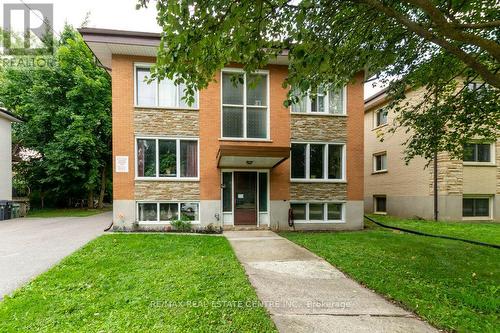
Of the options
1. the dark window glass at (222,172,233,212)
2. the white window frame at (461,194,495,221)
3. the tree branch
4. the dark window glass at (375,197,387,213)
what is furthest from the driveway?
the white window frame at (461,194,495,221)

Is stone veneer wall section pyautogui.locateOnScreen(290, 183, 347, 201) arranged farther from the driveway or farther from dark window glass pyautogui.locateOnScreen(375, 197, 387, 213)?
dark window glass pyautogui.locateOnScreen(375, 197, 387, 213)

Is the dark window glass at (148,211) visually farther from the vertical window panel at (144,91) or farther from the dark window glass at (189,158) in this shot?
the vertical window panel at (144,91)

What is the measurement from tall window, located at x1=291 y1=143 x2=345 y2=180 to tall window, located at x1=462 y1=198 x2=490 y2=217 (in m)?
8.01

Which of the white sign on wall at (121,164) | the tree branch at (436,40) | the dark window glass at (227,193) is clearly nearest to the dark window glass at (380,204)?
the dark window glass at (227,193)

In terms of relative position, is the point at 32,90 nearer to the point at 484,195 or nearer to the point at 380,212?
the point at 380,212

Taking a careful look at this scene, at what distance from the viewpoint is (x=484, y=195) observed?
47.5ft

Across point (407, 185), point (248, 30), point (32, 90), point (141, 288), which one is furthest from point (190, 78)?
point (32, 90)

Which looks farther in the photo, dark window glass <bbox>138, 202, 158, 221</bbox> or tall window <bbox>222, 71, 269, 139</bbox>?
tall window <bbox>222, 71, 269, 139</bbox>

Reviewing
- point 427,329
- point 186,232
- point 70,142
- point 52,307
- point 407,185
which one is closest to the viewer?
point 427,329

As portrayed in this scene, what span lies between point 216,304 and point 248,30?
4.03 m

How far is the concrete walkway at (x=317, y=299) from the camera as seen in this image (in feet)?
11.0

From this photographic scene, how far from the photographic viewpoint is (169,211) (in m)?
10.6

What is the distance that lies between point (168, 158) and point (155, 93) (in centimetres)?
254

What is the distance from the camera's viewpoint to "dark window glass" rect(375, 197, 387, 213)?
1797 cm
